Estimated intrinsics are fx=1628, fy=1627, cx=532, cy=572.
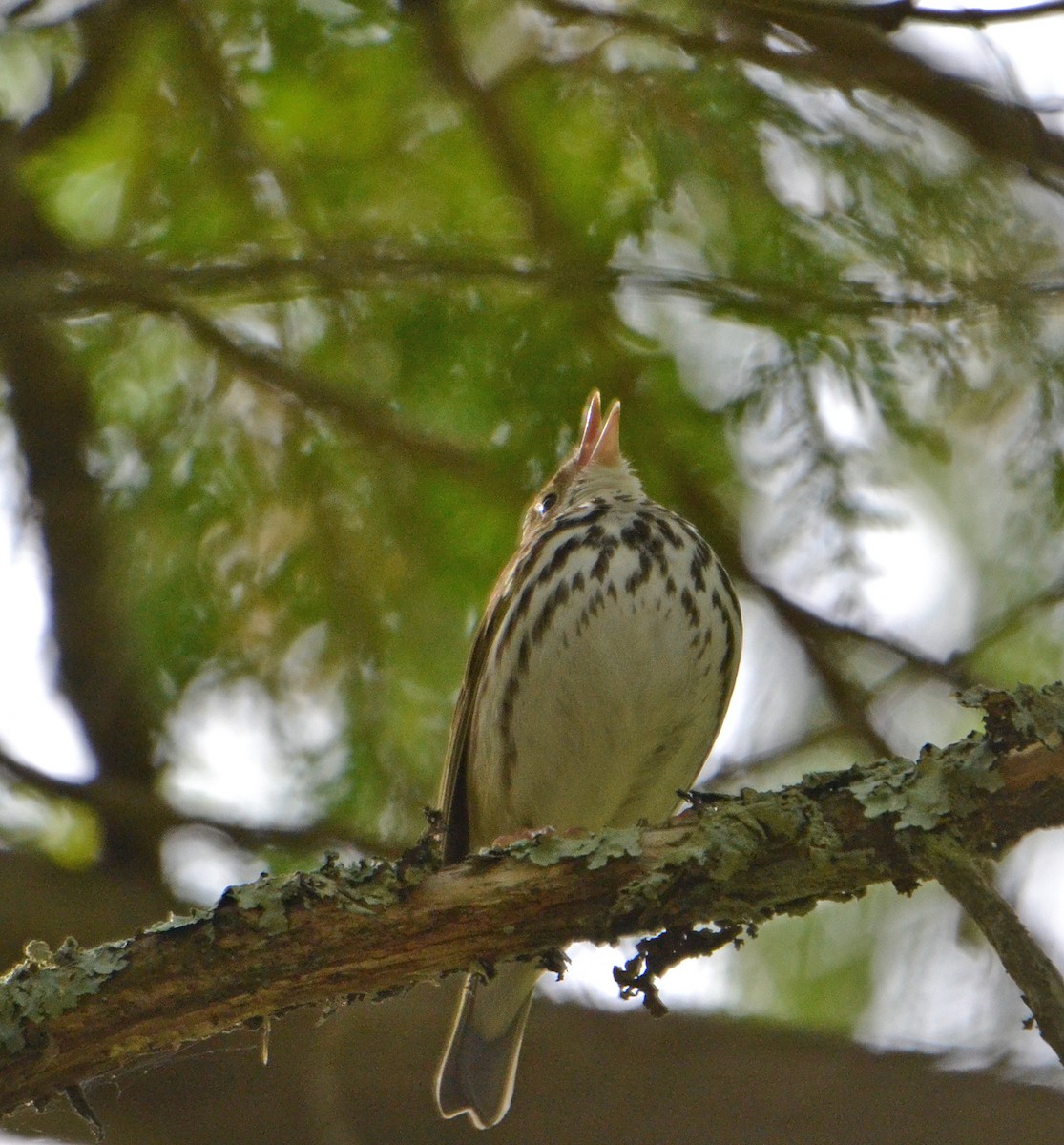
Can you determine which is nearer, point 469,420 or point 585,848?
point 585,848

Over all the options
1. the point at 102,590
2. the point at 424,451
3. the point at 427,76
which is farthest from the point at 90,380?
the point at 427,76

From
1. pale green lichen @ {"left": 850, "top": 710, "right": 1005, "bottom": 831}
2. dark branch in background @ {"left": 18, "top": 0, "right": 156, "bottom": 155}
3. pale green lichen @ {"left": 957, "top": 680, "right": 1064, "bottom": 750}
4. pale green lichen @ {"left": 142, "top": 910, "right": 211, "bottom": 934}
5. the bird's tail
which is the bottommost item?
the bird's tail

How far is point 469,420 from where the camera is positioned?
4195 millimetres

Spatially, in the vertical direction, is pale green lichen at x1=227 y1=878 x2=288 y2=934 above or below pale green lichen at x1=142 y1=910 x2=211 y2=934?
above

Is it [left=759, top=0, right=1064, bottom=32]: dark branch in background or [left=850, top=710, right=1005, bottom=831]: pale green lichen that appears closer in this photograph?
[left=850, top=710, right=1005, bottom=831]: pale green lichen

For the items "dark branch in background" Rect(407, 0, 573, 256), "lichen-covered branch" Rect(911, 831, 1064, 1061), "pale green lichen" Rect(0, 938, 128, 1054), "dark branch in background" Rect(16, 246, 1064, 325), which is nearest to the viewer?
"lichen-covered branch" Rect(911, 831, 1064, 1061)

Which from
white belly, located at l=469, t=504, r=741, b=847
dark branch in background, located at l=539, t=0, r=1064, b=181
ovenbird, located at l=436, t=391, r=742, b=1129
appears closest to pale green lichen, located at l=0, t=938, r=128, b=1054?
ovenbird, located at l=436, t=391, r=742, b=1129

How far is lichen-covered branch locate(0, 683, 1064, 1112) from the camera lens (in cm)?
266

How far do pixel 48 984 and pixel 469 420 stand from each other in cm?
191

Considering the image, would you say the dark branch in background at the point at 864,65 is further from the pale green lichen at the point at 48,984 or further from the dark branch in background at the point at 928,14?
the pale green lichen at the point at 48,984

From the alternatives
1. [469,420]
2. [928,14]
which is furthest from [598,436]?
[928,14]

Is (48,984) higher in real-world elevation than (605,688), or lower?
lower

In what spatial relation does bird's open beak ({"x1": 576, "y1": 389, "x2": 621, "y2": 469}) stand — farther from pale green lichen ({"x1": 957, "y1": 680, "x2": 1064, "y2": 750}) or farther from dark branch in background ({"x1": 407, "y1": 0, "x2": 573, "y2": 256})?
pale green lichen ({"x1": 957, "y1": 680, "x2": 1064, "y2": 750})

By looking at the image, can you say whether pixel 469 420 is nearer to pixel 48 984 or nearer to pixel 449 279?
pixel 449 279
